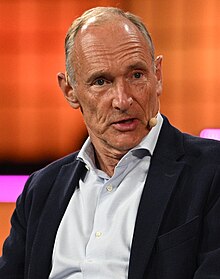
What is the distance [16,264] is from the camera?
1756 mm

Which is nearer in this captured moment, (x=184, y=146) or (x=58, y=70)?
(x=184, y=146)

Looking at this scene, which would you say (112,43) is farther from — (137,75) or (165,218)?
(165,218)

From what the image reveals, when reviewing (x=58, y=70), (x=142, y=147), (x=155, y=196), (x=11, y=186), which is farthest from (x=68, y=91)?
(x=11, y=186)

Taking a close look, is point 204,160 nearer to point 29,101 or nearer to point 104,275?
point 104,275

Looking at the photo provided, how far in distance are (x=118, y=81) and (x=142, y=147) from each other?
17 centimetres

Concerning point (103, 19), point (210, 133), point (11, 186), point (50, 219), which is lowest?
point (11, 186)

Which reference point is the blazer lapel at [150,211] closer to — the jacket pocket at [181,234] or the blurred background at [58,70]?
the jacket pocket at [181,234]

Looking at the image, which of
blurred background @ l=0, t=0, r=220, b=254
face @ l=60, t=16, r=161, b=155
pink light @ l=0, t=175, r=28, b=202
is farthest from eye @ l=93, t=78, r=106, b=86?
pink light @ l=0, t=175, r=28, b=202

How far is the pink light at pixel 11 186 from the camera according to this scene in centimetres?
288

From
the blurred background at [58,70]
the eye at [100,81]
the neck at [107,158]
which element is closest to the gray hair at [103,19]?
the eye at [100,81]

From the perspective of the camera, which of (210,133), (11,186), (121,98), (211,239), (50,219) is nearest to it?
(211,239)

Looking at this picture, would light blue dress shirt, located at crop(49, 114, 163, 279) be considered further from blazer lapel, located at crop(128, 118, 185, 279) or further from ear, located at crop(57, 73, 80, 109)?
ear, located at crop(57, 73, 80, 109)

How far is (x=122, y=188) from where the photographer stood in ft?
5.33

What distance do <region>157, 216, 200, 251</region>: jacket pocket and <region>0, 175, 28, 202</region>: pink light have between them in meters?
1.48
